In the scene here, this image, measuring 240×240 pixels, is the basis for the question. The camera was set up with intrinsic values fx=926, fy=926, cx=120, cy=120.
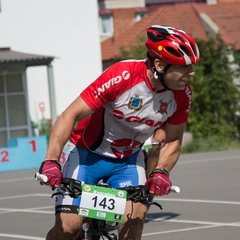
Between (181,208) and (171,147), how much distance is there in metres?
6.30

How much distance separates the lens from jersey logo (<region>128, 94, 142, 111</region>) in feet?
21.8

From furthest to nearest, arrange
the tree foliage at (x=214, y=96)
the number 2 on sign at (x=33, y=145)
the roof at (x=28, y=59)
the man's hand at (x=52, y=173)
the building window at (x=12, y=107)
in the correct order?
the building window at (x=12, y=107)
the tree foliage at (x=214, y=96)
the roof at (x=28, y=59)
the number 2 on sign at (x=33, y=145)
the man's hand at (x=52, y=173)

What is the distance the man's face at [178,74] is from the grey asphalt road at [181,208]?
403 centimetres

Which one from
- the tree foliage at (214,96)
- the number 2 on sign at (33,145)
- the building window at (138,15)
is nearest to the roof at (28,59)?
the tree foliage at (214,96)

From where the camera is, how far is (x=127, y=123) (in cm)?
677

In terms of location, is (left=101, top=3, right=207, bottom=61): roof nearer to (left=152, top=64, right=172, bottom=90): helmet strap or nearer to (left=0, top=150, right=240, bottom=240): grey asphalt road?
(left=0, top=150, right=240, bottom=240): grey asphalt road

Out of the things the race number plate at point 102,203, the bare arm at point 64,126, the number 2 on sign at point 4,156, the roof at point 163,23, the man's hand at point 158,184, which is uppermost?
the roof at point 163,23

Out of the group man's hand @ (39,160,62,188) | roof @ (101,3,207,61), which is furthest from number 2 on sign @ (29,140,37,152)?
roof @ (101,3,207,61)

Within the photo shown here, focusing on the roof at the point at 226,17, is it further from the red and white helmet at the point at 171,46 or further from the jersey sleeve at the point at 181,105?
the red and white helmet at the point at 171,46

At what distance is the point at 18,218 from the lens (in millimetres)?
13102

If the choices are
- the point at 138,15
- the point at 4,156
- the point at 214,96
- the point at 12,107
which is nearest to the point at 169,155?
the point at 4,156

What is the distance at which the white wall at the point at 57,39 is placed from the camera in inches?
1363

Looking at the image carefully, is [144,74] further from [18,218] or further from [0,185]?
[0,185]

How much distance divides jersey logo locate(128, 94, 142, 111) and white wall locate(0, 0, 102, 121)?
92.3 ft
